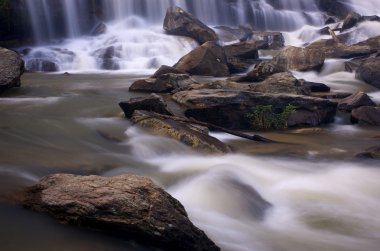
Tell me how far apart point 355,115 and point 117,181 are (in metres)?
7.33

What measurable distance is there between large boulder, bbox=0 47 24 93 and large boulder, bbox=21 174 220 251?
7.56m

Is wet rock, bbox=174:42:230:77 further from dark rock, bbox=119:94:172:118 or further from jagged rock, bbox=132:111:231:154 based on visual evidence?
jagged rock, bbox=132:111:231:154

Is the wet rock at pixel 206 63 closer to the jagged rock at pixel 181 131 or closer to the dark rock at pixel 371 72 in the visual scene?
the dark rock at pixel 371 72

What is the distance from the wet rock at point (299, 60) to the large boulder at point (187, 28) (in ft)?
22.9

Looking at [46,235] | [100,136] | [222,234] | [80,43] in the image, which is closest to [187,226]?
[222,234]

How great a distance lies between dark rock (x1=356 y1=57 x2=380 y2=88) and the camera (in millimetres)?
14031

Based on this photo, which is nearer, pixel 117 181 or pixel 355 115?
pixel 117 181

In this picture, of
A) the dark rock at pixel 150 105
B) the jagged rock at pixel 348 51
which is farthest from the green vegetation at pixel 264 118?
the jagged rock at pixel 348 51

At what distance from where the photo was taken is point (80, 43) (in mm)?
22188

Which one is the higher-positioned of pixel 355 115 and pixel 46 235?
pixel 46 235

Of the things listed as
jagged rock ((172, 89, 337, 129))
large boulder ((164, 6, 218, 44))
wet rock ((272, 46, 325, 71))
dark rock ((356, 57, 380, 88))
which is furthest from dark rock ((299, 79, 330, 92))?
large boulder ((164, 6, 218, 44))

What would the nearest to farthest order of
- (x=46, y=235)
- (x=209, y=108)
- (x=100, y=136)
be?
1. (x=46, y=235)
2. (x=100, y=136)
3. (x=209, y=108)

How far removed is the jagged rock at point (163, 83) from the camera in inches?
478

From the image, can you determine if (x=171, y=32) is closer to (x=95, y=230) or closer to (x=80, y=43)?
(x=80, y=43)
